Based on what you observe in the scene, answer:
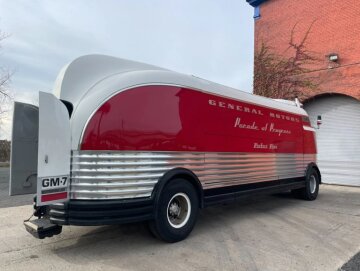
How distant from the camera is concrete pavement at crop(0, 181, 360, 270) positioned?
4.92m

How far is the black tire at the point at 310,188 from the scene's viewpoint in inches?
415

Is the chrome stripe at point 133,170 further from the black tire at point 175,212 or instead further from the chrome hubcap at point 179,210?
the chrome hubcap at point 179,210

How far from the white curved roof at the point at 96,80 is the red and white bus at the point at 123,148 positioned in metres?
0.01

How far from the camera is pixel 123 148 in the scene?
516 cm

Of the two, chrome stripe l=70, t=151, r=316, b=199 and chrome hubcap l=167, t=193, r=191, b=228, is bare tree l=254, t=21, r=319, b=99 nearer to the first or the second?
chrome stripe l=70, t=151, r=316, b=199

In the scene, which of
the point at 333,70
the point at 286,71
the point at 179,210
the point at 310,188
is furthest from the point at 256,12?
the point at 179,210

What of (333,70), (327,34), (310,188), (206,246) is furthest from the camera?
(327,34)

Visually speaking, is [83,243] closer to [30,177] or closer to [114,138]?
[30,177]

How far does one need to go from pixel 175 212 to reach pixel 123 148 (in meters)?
1.58

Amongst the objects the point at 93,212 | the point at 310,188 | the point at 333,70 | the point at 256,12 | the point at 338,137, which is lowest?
the point at 310,188

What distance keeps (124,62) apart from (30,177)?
2.31 metres

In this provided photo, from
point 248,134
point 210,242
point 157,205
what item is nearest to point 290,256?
point 210,242

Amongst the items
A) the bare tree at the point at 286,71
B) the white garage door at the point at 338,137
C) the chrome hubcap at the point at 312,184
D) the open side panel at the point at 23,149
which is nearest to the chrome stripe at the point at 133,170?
the open side panel at the point at 23,149

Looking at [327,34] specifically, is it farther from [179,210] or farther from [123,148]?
[123,148]
